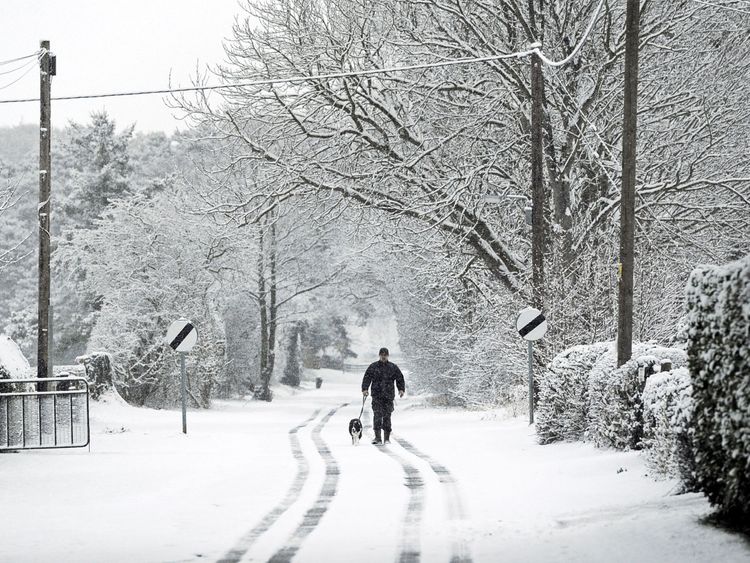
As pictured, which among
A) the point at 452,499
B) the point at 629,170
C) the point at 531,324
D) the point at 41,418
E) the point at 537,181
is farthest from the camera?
the point at 537,181

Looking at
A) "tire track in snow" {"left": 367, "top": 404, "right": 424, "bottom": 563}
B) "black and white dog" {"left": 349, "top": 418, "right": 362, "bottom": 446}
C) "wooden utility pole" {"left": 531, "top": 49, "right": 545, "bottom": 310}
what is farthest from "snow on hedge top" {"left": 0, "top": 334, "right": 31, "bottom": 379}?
"wooden utility pole" {"left": 531, "top": 49, "right": 545, "bottom": 310}

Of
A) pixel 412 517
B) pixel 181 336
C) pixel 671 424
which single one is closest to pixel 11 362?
pixel 181 336

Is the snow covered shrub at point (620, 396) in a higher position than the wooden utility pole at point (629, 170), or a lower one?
lower

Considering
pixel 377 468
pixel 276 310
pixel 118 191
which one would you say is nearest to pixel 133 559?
pixel 377 468

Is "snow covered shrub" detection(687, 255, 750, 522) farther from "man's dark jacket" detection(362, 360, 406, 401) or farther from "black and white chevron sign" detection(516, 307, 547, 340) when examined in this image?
"man's dark jacket" detection(362, 360, 406, 401)

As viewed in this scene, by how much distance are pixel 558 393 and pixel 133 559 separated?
9369 millimetres

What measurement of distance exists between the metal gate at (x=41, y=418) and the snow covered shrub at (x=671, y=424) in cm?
878

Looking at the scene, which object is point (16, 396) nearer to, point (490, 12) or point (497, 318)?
point (497, 318)

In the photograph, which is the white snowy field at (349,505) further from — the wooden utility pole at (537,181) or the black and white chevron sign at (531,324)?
the wooden utility pole at (537,181)

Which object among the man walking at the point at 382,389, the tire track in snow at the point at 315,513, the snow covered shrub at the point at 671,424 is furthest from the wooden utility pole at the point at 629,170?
the tire track in snow at the point at 315,513

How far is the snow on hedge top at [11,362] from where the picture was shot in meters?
16.8

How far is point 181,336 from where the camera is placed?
19250 mm

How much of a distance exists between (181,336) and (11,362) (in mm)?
3206

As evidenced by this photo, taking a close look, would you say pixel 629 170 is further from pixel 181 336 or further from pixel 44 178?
pixel 44 178
